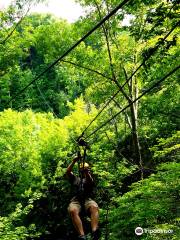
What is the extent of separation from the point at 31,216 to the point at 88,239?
12.5 meters

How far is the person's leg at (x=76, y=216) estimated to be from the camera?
6.29 meters

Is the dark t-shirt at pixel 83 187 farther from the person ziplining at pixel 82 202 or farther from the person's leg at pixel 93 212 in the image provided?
the person's leg at pixel 93 212

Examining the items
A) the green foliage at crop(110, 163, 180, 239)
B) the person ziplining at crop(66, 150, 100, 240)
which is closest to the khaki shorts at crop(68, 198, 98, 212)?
the person ziplining at crop(66, 150, 100, 240)

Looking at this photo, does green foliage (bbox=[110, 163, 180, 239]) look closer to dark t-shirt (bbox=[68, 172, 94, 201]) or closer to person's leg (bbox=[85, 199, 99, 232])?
person's leg (bbox=[85, 199, 99, 232])

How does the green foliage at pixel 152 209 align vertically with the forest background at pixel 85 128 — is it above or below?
below

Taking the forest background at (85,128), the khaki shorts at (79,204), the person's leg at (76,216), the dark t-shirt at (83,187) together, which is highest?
the forest background at (85,128)

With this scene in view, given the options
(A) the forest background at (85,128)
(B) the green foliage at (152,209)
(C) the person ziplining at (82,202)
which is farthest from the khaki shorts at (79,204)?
(A) the forest background at (85,128)

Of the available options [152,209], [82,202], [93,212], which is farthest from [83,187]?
[152,209]

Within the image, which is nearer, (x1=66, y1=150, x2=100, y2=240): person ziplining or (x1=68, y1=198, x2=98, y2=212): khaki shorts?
(x1=66, y1=150, x2=100, y2=240): person ziplining

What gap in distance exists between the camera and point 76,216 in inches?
255

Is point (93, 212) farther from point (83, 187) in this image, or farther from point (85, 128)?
point (85, 128)

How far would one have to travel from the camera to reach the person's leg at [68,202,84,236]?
629 cm

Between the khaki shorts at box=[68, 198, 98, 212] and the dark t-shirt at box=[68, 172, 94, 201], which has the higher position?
the dark t-shirt at box=[68, 172, 94, 201]

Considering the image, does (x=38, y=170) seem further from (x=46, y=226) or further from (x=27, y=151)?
(x=46, y=226)
